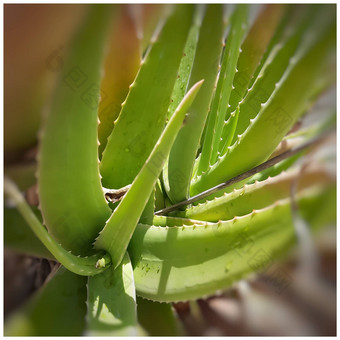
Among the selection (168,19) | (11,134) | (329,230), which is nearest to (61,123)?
(11,134)

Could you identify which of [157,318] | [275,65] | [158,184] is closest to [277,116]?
[275,65]

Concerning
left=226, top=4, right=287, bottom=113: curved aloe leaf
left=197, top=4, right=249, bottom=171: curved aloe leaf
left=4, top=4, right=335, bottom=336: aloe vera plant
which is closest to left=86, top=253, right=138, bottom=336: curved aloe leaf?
left=4, top=4, right=335, bottom=336: aloe vera plant

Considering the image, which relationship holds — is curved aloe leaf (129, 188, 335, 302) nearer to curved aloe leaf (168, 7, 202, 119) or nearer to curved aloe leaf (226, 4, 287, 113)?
curved aloe leaf (168, 7, 202, 119)

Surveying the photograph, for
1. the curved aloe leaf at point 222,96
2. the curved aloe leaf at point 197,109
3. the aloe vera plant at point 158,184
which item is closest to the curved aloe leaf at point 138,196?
the aloe vera plant at point 158,184

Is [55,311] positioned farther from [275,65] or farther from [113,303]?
[275,65]

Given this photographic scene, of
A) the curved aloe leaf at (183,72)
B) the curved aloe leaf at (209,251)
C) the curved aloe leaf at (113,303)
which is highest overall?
the curved aloe leaf at (183,72)

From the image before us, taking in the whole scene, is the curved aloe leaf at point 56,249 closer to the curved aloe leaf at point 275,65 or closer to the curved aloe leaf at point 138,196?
the curved aloe leaf at point 138,196

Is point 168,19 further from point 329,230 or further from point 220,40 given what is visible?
point 329,230
